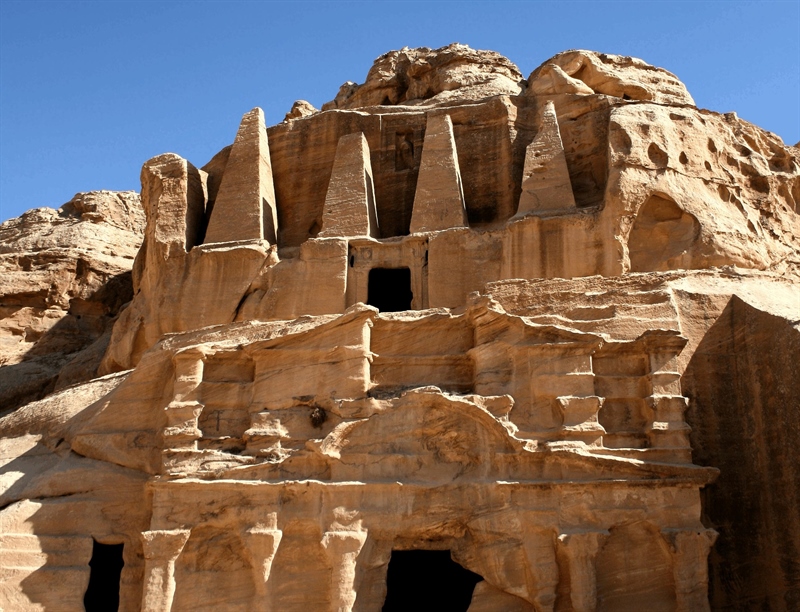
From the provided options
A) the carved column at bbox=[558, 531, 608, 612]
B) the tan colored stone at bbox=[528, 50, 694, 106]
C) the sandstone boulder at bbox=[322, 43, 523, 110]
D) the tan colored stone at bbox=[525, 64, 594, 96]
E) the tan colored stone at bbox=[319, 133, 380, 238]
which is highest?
the sandstone boulder at bbox=[322, 43, 523, 110]

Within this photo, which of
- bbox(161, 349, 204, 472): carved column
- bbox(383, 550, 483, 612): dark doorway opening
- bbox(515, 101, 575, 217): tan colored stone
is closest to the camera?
bbox(161, 349, 204, 472): carved column

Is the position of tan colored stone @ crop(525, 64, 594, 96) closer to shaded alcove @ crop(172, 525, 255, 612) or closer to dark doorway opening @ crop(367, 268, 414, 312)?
dark doorway opening @ crop(367, 268, 414, 312)

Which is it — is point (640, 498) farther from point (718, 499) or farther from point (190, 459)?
point (190, 459)

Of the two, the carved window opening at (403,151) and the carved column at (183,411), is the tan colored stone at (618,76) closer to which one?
the carved window opening at (403,151)

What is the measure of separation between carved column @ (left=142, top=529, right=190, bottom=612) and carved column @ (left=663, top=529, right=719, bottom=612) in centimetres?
750

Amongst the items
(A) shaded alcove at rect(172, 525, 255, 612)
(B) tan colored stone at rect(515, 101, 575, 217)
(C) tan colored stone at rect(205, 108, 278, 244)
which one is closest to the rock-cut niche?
(B) tan colored stone at rect(515, 101, 575, 217)

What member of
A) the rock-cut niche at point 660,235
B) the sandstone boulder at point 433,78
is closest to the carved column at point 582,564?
the rock-cut niche at point 660,235

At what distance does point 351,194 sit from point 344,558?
9676 mm

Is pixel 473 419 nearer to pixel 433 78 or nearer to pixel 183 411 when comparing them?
pixel 183 411

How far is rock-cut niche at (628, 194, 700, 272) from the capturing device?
58.9 ft

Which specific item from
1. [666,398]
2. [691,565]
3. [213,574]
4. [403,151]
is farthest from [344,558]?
[403,151]

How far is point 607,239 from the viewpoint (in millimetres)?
18125

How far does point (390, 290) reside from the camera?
21.0m

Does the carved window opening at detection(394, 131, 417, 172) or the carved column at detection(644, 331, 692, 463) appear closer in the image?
the carved column at detection(644, 331, 692, 463)
